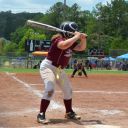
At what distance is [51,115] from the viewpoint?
32.9ft

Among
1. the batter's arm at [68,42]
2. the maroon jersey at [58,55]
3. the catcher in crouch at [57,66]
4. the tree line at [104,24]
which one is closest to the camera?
the batter's arm at [68,42]

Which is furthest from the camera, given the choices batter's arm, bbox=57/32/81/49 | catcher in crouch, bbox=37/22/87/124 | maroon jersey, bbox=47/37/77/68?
maroon jersey, bbox=47/37/77/68

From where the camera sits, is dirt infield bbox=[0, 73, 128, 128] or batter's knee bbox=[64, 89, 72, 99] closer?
dirt infield bbox=[0, 73, 128, 128]

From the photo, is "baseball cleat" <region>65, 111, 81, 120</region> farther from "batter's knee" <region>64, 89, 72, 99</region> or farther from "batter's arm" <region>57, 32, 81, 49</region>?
"batter's arm" <region>57, 32, 81, 49</region>

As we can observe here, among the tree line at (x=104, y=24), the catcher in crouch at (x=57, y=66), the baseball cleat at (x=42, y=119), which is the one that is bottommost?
the baseball cleat at (x=42, y=119)

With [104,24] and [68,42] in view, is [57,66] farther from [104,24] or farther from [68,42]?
[104,24]

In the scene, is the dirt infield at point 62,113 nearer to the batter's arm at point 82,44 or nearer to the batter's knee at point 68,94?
the batter's knee at point 68,94

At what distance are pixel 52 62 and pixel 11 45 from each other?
4962 inches

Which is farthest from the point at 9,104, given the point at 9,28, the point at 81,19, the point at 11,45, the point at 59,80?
the point at 9,28

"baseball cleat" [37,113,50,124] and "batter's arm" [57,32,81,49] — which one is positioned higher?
"batter's arm" [57,32,81,49]

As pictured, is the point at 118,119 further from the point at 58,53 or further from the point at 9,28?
the point at 9,28

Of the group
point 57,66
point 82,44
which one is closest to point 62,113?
point 57,66

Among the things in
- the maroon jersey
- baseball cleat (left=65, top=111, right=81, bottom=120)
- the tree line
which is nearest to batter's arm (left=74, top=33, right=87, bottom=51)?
the maroon jersey

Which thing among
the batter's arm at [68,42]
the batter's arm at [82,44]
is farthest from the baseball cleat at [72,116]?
the batter's arm at [68,42]
